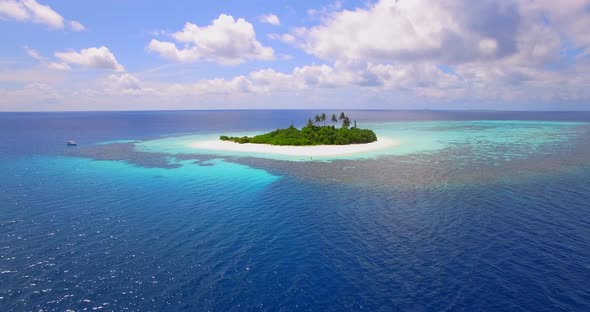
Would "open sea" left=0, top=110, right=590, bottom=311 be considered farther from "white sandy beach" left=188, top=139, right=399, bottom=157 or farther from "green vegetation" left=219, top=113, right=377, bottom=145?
"green vegetation" left=219, top=113, right=377, bottom=145

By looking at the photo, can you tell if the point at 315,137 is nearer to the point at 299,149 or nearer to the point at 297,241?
the point at 299,149

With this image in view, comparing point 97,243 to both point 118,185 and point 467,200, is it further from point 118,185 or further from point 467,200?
point 467,200

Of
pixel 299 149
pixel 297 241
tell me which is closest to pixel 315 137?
pixel 299 149

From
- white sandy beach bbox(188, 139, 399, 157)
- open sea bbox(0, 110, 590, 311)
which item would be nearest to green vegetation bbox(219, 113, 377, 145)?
Answer: white sandy beach bbox(188, 139, 399, 157)

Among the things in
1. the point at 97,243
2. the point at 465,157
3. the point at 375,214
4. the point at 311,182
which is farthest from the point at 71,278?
the point at 465,157

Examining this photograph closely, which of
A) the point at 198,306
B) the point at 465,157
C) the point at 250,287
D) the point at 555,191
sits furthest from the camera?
the point at 465,157

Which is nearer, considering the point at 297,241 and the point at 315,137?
the point at 297,241

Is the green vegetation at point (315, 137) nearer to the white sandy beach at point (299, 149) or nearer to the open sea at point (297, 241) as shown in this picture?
the white sandy beach at point (299, 149)

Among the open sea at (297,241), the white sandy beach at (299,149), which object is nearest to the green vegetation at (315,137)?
the white sandy beach at (299,149)
